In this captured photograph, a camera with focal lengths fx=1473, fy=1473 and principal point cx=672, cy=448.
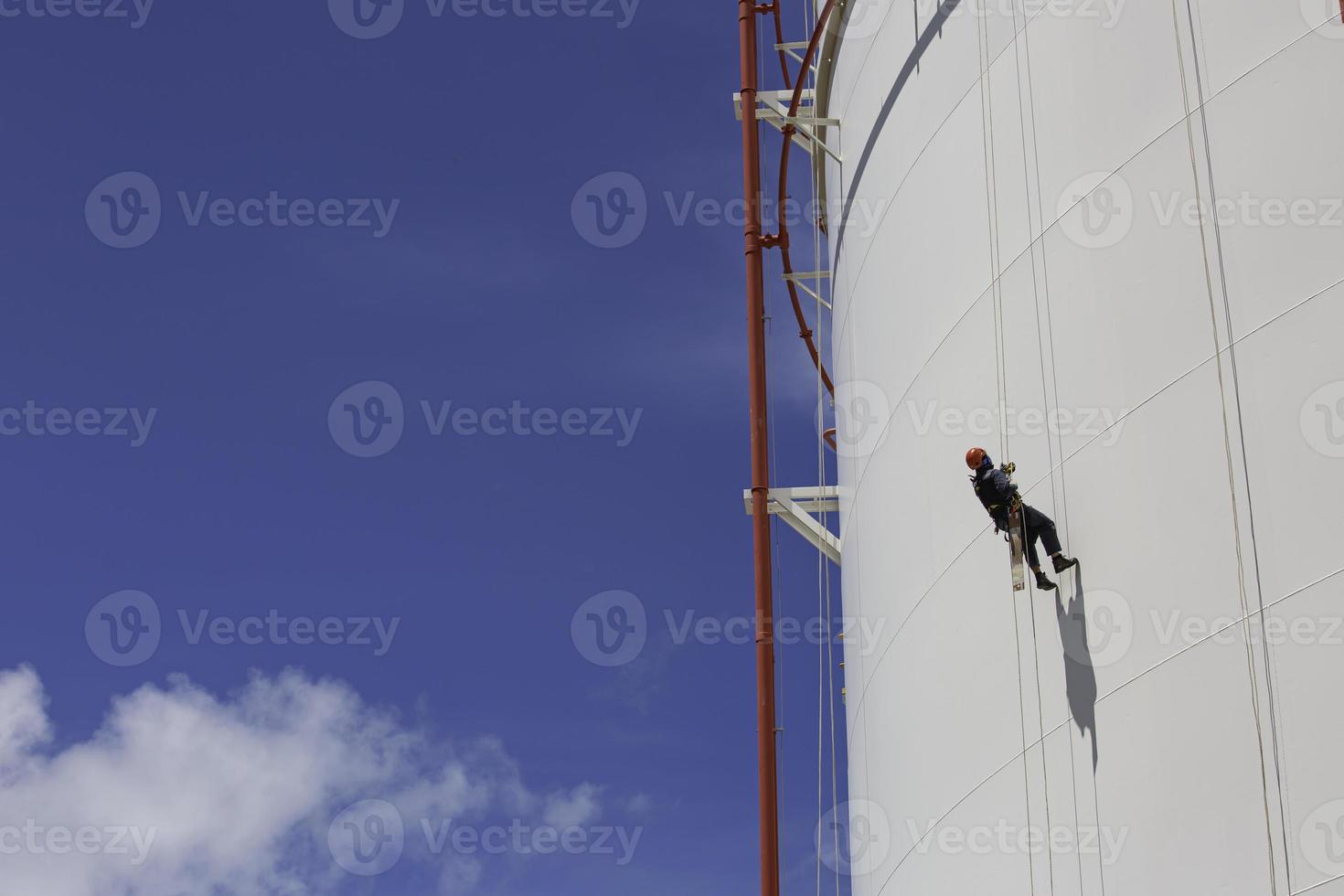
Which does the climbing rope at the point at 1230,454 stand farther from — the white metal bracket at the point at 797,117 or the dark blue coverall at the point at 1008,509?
the white metal bracket at the point at 797,117

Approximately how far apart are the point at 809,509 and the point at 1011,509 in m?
7.84

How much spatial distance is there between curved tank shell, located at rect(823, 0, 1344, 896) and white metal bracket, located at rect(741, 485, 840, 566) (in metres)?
3.87

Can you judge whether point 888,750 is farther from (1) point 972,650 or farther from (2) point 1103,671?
(2) point 1103,671

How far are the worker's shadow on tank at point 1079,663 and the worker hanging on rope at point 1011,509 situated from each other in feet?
0.58

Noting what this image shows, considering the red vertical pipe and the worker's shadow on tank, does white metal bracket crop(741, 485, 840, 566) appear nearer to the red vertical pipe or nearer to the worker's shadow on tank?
the red vertical pipe

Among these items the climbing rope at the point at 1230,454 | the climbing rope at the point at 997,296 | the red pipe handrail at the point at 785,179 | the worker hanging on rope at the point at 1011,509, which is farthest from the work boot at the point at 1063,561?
the red pipe handrail at the point at 785,179

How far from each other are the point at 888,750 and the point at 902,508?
2252 mm

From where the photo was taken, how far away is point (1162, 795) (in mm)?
8992

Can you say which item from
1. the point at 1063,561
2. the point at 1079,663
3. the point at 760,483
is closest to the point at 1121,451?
the point at 1063,561

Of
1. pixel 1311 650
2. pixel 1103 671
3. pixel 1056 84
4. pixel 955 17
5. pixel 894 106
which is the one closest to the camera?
pixel 1311 650

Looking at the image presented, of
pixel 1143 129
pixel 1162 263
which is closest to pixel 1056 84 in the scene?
pixel 1143 129

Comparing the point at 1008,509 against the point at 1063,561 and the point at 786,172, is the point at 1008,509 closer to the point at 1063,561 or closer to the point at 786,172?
the point at 1063,561

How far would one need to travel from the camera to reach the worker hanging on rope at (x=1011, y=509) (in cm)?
1023

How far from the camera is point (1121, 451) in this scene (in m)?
9.91
